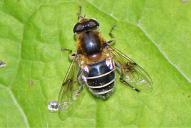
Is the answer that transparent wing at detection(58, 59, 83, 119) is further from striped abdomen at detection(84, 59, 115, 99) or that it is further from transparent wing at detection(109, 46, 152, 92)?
transparent wing at detection(109, 46, 152, 92)

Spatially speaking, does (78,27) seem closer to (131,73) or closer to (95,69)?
(95,69)

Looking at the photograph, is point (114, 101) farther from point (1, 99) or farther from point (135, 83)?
point (1, 99)

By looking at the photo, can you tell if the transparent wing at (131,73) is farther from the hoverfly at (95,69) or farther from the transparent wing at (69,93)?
the transparent wing at (69,93)

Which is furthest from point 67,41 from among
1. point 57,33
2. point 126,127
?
point 126,127

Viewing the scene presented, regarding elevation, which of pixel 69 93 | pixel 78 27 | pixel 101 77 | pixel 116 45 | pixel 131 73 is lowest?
pixel 69 93

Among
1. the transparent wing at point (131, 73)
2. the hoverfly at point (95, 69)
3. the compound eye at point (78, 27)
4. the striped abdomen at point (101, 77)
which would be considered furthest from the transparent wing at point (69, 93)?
the transparent wing at point (131, 73)

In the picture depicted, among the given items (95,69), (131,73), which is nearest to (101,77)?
(95,69)


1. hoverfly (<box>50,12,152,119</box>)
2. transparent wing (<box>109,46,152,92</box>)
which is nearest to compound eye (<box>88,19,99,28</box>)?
hoverfly (<box>50,12,152,119</box>)
